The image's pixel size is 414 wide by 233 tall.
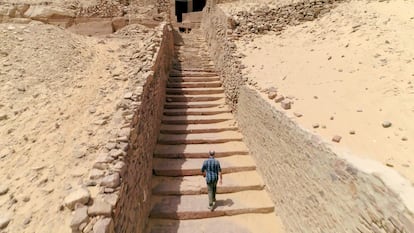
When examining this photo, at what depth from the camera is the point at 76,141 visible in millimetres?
4590

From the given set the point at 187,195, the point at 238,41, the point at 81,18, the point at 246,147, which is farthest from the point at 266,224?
the point at 81,18

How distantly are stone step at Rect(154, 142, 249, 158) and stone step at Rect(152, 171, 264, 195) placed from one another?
2.24 feet

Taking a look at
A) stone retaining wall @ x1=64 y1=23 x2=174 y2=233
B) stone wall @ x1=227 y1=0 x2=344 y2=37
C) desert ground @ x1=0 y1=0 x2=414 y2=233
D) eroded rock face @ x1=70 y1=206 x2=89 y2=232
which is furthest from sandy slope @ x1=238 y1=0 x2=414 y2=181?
eroded rock face @ x1=70 y1=206 x2=89 y2=232

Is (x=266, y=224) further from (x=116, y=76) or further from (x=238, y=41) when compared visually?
(x=238, y=41)

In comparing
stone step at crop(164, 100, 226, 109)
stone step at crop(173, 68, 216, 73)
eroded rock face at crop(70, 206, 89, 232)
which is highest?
stone step at crop(173, 68, 216, 73)

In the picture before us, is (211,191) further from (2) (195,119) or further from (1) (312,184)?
(2) (195,119)

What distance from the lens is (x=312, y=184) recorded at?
13.5 ft

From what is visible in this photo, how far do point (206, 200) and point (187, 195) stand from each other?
0.44 meters

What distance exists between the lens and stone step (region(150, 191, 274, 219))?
5458 mm

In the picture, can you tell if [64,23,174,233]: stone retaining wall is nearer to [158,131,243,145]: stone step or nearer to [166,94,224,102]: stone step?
[158,131,243,145]: stone step

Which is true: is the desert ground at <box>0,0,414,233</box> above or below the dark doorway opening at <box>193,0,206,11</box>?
below

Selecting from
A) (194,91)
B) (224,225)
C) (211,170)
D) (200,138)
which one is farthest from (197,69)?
(224,225)

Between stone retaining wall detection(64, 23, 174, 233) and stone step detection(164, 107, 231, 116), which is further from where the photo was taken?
stone step detection(164, 107, 231, 116)

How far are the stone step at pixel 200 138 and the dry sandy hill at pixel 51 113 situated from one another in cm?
187
